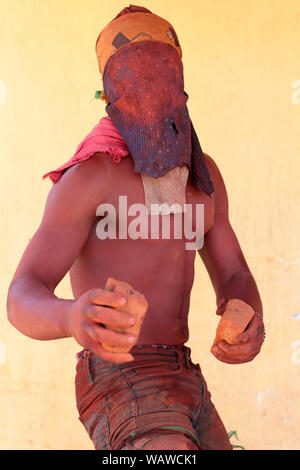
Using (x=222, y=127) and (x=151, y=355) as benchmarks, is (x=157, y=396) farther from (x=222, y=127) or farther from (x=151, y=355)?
(x=222, y=127)

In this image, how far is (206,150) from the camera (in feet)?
12.0

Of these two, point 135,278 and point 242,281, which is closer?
point 135,278

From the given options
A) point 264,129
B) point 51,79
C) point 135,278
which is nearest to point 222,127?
point 264,129

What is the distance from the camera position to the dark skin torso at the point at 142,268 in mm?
2203

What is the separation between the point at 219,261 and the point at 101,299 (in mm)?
1065

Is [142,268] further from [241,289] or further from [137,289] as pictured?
[241,289]

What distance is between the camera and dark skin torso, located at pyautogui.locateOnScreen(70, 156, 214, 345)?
2.20 meters

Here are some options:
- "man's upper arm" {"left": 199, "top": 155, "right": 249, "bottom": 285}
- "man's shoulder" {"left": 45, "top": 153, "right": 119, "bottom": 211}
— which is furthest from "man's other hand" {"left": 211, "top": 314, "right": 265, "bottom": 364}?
"man's shoulder" {"left": 45, "top": 153, "right": 119, "bottom": 211}

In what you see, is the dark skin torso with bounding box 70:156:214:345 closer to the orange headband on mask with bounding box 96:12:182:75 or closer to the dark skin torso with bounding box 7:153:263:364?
the dark skin torso with bounding box 7:153:263:364

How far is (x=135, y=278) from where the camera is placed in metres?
2.21

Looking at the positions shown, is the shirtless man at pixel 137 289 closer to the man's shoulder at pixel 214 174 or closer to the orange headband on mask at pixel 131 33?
the man's shoulder at pixel 214 174

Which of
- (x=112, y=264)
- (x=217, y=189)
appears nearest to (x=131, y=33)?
(x=217, y=189)

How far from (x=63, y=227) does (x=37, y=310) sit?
0.35m

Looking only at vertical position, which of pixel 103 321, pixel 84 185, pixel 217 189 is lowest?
→ pixel 103 321
